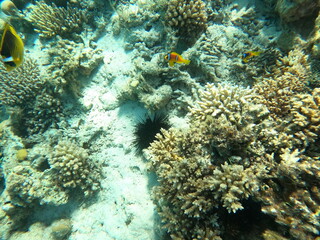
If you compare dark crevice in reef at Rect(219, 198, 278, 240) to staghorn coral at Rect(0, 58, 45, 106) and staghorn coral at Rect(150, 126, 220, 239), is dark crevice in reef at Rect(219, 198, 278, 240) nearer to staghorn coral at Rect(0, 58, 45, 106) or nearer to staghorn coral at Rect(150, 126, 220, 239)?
staghorn coral at Rect(150, 126, 220, 239)

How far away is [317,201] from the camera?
261 cm

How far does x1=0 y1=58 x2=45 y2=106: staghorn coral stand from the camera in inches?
215

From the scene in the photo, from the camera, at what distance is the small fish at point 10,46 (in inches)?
97.7

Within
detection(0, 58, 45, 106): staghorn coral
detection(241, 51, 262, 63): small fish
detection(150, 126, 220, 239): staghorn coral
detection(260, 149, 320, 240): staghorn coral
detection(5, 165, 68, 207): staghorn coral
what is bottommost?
detection(5, 165, 68, 207): staghorn coral

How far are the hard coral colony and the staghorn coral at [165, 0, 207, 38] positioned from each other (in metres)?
0.03

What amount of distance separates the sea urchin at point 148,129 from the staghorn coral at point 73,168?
54.0 inches

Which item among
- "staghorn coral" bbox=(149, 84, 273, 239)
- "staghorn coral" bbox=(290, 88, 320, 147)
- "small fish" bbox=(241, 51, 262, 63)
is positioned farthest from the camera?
"small fish" bbox=(241, 51, 262, 63)

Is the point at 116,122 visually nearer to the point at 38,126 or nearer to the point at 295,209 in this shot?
the point at 38,126

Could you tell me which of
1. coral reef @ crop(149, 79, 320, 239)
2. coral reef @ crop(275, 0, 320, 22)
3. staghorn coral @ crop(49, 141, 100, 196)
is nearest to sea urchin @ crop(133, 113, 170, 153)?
coral reef @ crop(149, 79, 320, 239)

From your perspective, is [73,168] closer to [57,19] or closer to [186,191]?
[186,191]

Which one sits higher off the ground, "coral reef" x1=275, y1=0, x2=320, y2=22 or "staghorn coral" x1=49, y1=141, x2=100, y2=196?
"coral reef" x1=275, y1=0, x2=320, y2=22

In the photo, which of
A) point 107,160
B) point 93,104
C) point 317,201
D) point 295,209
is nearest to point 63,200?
point 107,160

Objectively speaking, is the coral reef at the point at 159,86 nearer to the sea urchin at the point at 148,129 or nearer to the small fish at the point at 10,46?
the sea urchin at the point at 148,129

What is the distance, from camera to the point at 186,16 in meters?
4.46
